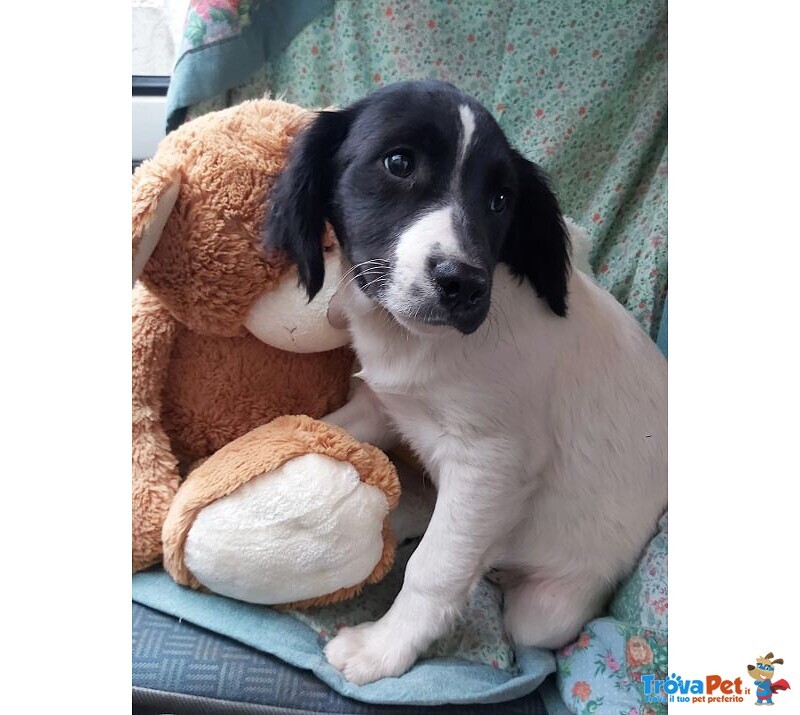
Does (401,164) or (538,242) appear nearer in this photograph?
(401,164)

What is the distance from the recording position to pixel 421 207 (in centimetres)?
85

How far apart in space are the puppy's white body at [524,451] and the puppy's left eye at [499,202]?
98mm

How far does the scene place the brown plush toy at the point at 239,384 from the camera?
96 centimetres

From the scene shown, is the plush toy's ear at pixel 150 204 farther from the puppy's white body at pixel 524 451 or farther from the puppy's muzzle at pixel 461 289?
the puppy's muzzle at pixel 461 289

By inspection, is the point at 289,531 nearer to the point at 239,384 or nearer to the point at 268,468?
the point at 268,468

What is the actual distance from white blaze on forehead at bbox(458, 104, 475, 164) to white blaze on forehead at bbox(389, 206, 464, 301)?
3.1 inches

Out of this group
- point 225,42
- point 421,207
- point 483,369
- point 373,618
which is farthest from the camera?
point 225,42

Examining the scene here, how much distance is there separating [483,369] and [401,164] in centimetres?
29
